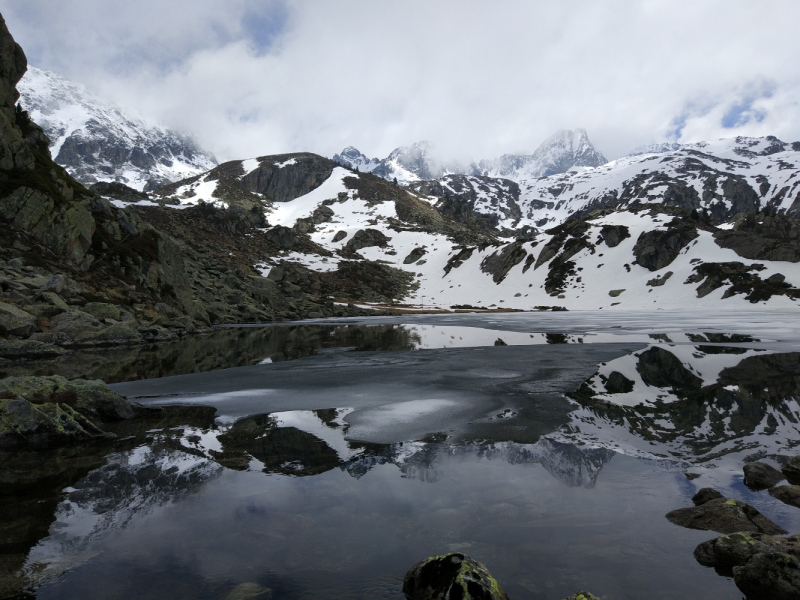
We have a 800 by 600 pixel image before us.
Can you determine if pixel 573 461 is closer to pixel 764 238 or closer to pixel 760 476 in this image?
pixel 760 476

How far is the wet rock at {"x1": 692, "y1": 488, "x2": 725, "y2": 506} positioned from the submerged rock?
0.75ft

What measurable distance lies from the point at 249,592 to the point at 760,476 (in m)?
7.61

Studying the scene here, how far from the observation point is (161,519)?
579cm

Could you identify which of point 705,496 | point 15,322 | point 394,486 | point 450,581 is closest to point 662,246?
point 705,496

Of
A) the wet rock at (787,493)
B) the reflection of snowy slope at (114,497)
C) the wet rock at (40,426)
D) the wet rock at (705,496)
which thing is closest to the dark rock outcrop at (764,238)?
the wet rock at (787,493)

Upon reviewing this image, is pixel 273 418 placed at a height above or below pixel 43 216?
below

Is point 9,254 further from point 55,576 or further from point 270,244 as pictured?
point 270,244

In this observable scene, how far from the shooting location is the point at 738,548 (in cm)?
462

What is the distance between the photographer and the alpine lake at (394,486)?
15.0 ft

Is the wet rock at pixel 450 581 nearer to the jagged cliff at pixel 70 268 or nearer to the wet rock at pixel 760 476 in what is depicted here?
the wet rock at pixel 760 476

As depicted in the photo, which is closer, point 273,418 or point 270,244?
point 273,418

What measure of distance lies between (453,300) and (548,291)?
21.5 metres

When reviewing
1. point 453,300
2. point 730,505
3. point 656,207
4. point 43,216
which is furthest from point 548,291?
point 730,505

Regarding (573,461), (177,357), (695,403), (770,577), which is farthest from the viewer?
(177,357)
